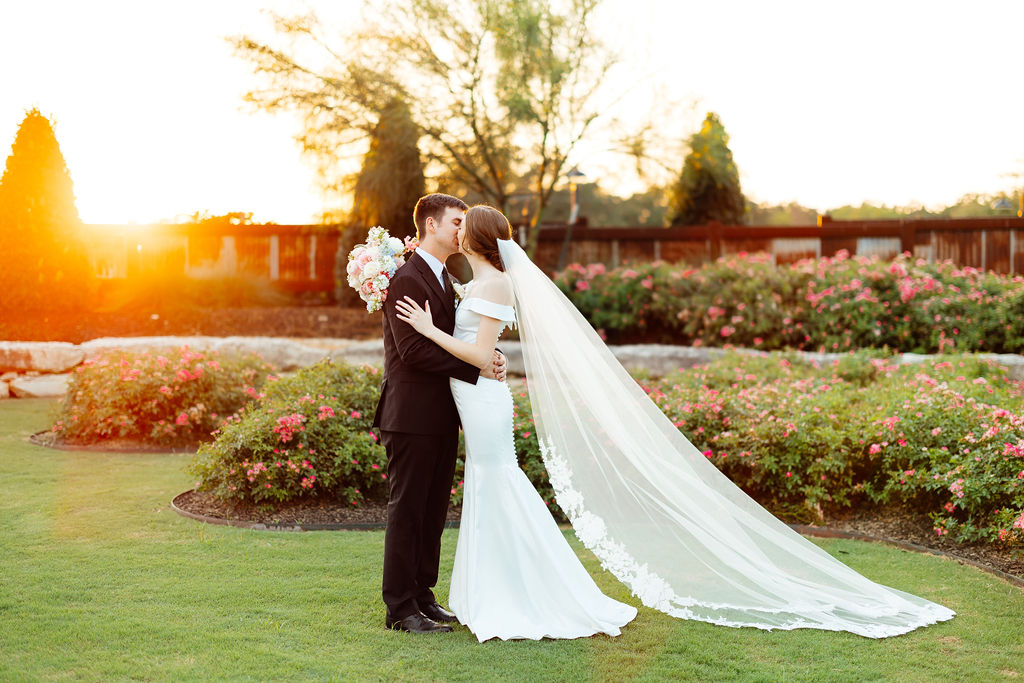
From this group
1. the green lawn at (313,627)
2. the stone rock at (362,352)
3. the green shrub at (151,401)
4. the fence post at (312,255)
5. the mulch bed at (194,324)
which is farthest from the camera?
the fence post at (312,255)

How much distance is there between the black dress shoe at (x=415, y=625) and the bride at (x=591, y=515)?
13cm

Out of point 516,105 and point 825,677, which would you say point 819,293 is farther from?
point 825,677

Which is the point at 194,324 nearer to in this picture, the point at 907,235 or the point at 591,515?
the point at 591,515

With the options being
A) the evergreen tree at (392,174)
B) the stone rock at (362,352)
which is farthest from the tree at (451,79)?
the stone rock at (362,352)

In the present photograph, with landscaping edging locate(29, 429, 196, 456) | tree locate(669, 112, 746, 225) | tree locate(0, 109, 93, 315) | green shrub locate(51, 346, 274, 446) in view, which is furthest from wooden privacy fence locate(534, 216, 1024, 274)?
landscaping edging locate(29, 429, 196, 456)

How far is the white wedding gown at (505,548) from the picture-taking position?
4.10 meters

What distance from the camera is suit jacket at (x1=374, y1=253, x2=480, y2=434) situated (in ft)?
13.3

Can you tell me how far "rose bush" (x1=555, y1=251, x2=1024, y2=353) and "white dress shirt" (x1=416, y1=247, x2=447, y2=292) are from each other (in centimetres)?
798

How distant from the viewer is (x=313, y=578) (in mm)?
4883

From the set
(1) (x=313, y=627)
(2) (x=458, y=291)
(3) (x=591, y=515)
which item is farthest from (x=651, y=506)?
(1) (x=313, y=627)

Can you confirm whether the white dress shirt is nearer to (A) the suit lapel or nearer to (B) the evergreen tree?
(A) the suit lapel

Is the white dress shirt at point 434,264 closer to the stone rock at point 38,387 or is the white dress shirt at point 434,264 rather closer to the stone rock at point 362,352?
the stone rock at point 362,352

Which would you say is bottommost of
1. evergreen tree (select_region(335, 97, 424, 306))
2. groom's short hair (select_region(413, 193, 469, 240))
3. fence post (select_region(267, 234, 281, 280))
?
groom's short hair (select_region(413, 193, 469, 240))

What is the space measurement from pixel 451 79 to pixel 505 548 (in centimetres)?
1235
